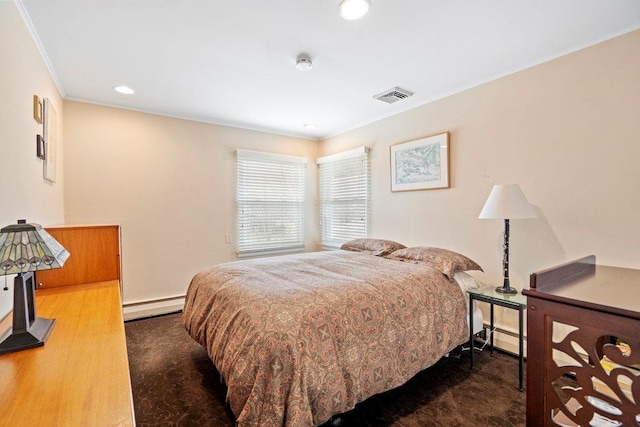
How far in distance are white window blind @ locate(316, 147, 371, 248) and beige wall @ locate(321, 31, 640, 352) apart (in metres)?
0.90

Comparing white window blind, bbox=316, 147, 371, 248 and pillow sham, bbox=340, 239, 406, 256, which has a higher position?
white window blind, bbox=316, 147, 371, 248

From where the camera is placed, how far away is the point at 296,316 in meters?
1.54

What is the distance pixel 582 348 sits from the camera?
930 mm

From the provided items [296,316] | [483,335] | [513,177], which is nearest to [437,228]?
[513,177]

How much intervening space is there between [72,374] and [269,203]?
3.50 m

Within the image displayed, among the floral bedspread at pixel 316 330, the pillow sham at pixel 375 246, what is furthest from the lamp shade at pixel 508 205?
the pillow sham at pixel 375 246

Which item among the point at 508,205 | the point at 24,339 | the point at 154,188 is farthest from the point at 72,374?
the point at 154,188

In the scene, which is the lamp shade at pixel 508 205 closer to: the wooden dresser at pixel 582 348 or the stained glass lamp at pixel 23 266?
the wooden dresser at pixel 582 348

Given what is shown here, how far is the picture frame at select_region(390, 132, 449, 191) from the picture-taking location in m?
3.09

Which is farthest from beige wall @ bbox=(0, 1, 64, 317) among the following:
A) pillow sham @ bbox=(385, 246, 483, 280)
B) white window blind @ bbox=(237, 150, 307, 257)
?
pillow sham @ bbox=(385, 246, 483, 280)

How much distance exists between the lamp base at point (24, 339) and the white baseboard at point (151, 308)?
2415mm

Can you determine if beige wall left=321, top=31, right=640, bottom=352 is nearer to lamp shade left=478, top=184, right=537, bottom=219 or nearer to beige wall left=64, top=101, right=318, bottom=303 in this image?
lamp shade left=478, top=184, right=537, bottom=219

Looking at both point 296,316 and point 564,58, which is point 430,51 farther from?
point 296,316

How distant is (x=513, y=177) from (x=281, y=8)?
92.0 inches
